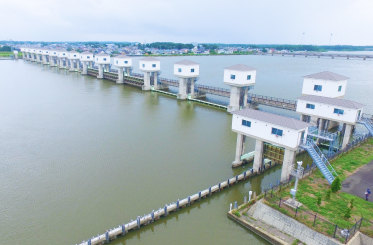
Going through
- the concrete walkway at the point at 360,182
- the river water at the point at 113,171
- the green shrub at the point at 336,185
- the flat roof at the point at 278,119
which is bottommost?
the river water at the point at 113,171

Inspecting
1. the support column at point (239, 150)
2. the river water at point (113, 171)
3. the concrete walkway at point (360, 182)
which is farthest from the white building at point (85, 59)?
the concrete walkway at point (360, 182)

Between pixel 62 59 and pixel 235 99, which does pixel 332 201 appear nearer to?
pixel 235 99

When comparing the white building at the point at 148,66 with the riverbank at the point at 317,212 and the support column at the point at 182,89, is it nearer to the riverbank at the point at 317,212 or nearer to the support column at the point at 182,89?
the support column at the point at 182,89

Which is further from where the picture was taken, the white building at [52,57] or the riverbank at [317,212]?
the white building at [52,57]

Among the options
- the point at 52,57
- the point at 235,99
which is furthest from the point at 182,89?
the point at 52,57

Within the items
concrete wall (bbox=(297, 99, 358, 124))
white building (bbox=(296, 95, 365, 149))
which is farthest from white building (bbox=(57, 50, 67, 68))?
white building (bbox=(296, 95, 365, 149))

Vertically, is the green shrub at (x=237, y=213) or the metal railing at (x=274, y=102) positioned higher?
the metal railing at (x=274, y=102)

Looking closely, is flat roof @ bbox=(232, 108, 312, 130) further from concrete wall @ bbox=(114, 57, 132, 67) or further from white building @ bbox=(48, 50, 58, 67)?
white building @ bbox=(48, 50, 58, 67)

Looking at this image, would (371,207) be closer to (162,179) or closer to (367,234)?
(367,234)
